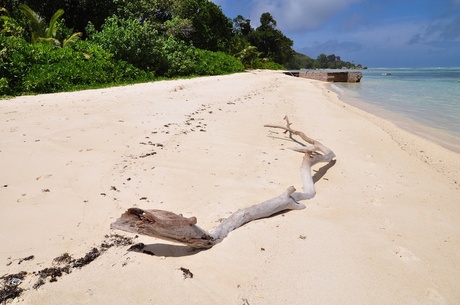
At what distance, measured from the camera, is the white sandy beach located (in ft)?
7.00

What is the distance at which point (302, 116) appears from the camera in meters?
9.28

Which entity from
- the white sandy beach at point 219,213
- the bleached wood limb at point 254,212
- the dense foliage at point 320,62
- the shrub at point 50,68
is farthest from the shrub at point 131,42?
the dense foliage at point 320,62

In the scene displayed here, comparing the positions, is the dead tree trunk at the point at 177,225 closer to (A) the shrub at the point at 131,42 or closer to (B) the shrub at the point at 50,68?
(B) the shrub at the point at 50,68

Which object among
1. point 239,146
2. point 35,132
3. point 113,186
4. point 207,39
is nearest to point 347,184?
point 239,146

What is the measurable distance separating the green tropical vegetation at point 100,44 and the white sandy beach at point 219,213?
4.91m

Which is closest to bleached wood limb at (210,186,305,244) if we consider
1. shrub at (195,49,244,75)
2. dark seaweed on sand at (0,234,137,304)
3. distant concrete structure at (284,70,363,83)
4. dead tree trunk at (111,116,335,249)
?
dead tree trunk at (111,116,335,249)

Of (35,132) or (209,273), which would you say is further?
(35,132)

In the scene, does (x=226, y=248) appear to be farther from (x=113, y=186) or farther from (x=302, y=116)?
(x=302, y=116)

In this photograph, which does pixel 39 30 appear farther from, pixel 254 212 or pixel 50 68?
pixel 254 212

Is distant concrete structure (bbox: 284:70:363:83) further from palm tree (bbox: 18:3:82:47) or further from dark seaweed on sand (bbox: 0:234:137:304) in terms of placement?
dark seaweed on sand (bbox: 0:234:137:304)

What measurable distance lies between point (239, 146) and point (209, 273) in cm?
337

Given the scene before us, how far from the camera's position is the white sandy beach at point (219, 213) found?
2135 mm

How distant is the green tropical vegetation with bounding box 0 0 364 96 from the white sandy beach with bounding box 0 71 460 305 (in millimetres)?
4913

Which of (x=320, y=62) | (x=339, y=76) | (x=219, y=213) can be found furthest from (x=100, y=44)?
(x=320, y=62)
